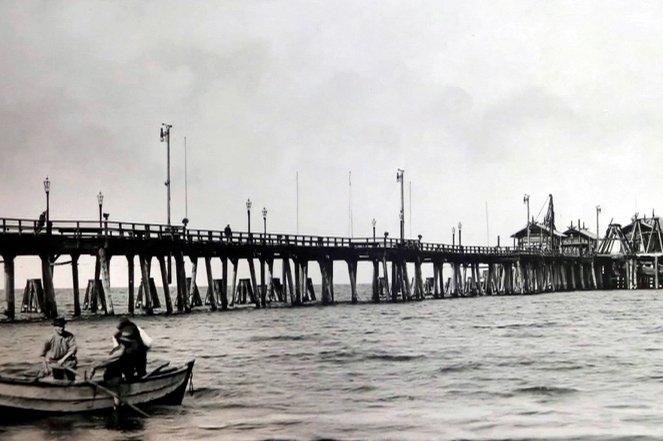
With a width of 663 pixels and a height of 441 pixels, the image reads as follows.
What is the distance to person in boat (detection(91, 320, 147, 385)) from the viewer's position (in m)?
18.2

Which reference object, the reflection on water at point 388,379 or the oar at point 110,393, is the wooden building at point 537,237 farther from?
the oar at point 110,393

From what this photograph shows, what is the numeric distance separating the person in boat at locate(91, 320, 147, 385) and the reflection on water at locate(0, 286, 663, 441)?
89cm

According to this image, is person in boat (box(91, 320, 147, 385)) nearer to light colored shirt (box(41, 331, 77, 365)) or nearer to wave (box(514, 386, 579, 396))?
light colored shirt (box(41, 331, 77, 365))

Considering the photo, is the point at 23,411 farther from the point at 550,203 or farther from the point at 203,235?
the point at 550,203

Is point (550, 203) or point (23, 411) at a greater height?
point (550, 203)

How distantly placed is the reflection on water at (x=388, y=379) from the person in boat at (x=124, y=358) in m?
0.89

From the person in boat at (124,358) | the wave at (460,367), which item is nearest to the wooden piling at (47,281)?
the wave at (460,367)

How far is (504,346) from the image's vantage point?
32.0 metres

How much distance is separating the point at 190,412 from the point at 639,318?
34534mm

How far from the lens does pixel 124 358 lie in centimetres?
1845

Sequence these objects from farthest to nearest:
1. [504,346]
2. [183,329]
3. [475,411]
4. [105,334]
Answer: [183,329]
[105,334]
[504,346]
[475,411]

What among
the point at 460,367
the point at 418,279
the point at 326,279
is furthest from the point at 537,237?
the point at 460,367

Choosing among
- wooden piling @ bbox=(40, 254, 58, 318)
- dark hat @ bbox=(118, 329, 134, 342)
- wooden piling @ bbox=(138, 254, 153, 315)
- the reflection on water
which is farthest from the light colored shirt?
wooden piling @ bbox=(138, 254, 153, 315)

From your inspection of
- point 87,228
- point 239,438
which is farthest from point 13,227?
point 239,438
